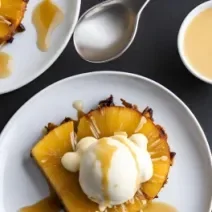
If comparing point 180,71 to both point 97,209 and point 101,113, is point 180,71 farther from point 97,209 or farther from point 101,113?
point 97,209

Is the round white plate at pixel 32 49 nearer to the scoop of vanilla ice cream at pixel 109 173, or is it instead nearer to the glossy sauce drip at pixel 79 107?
the glossy sauce drip at pixel 79 107

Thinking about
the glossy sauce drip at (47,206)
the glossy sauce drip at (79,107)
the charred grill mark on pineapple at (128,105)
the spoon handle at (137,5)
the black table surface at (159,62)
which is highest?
the spoon handle at (137,5)

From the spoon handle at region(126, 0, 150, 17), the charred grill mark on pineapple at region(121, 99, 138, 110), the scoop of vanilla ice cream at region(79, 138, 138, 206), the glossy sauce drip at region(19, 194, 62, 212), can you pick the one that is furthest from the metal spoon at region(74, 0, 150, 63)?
the glossy sauce drip at region(19, 194, 62, 212)

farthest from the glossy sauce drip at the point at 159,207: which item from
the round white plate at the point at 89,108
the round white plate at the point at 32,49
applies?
the round white plate at the point at 32,49

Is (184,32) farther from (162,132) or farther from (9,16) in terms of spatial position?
(9,16)

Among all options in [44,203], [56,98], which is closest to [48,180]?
[44,203]

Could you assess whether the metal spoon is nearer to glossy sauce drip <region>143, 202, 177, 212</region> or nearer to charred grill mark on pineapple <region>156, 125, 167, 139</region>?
charred grill mark on pineapple <region>156, 125, 167, 139</region>
